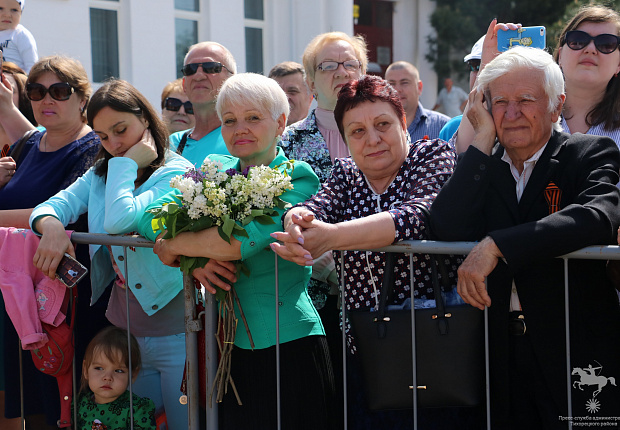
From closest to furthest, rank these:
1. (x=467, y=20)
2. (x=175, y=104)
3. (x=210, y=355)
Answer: (x=210, y=355)
(x=175, y=104)
(x=467, y=20)

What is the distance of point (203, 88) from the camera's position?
186 inches

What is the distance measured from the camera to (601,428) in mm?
2703

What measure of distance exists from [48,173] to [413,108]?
137 inches

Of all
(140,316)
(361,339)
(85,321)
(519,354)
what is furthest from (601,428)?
(85,321)

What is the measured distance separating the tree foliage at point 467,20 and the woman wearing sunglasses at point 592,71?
11.9 m

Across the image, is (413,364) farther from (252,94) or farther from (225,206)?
(252,94)

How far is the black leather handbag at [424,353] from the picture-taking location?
8.98 ft

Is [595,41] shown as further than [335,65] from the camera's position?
No

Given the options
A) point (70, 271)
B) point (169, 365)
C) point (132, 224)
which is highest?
point (132, 224)

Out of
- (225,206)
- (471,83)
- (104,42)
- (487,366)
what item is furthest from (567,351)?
(104,42)

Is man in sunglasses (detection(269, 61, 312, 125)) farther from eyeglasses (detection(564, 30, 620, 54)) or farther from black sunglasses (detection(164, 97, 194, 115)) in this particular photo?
eyeglasses (detection(564, 30, 620, 54))

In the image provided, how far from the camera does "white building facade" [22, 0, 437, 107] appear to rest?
9.96m

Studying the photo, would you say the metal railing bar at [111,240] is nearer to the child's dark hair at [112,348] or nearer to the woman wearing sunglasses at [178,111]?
the child's dark hair at [112,348]

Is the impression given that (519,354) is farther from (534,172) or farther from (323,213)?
(323,213)
